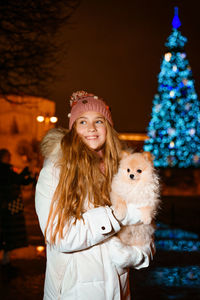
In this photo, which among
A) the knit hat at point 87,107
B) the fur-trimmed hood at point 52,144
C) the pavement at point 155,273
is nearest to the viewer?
A: the fur-trimmed hood at point 52,144

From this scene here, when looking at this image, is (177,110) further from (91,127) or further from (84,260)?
(84,260)

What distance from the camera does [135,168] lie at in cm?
316

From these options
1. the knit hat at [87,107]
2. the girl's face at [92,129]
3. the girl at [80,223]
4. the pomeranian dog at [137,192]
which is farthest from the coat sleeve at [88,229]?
the knit hat at [87,107]

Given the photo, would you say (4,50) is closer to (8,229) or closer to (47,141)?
(8,229)

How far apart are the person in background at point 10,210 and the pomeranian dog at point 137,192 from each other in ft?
16.9

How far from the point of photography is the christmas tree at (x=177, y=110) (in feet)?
87.6

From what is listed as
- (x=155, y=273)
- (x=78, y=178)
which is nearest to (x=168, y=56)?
(x=155, y=273)

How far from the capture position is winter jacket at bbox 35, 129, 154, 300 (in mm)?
2580

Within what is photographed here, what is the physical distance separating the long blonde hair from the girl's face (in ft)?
0.15

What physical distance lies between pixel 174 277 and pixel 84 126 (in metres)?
4.69

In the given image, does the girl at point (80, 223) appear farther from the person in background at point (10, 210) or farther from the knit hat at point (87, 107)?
the person in background at point (10, 210)

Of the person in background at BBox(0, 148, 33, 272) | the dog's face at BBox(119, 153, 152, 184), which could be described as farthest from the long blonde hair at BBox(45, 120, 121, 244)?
the person in background at BBox(0, 148, 33, 272)

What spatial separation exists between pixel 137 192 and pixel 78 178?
0.54 metres

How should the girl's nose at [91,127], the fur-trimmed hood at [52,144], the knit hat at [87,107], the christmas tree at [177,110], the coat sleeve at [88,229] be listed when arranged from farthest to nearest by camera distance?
the christmas tree at [177,110] → the knit hat at [87,107] → the girl's nose at [91,127] → the fur-trimmed hood at [52,144] → the coat sleeve at [88,229]
